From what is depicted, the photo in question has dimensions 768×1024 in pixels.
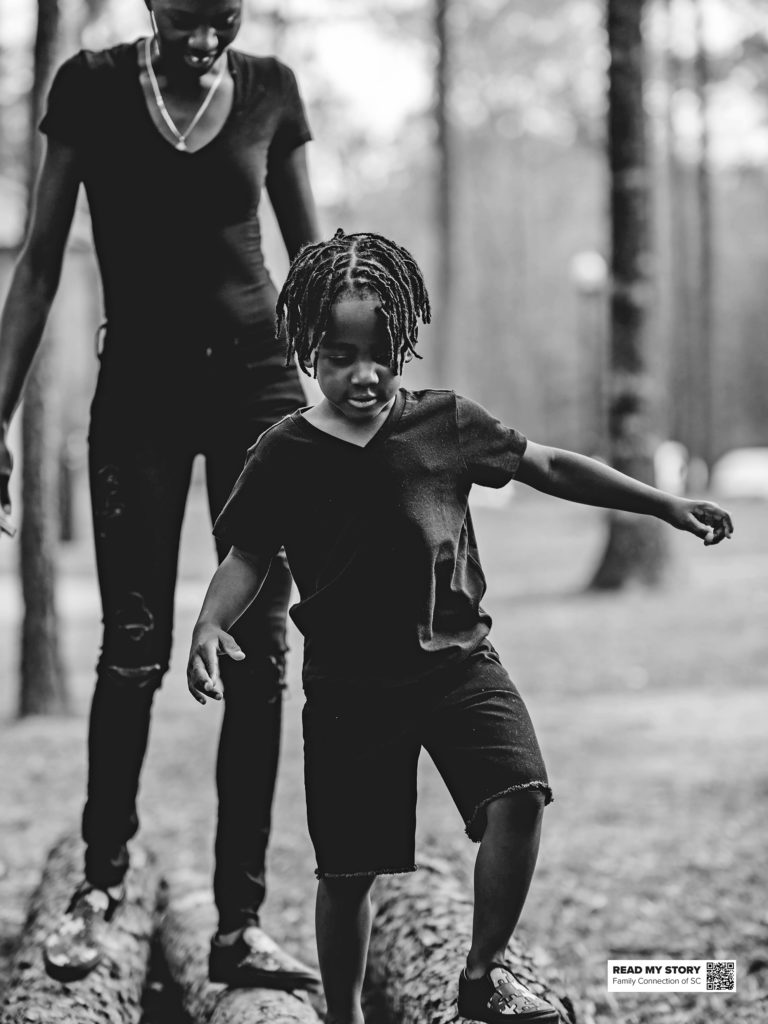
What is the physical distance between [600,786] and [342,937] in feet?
12.0

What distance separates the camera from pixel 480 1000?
96.8 inches

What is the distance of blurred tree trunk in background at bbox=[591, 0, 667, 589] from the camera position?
10852 mm

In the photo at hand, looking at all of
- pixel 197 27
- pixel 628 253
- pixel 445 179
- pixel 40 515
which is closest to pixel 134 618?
pixel 197 27

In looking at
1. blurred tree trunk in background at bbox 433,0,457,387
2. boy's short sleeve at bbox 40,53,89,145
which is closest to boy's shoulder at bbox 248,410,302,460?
boy's short sleeve at bbox 40,53,89,145

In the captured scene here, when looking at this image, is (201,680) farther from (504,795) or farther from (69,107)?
(69,107)

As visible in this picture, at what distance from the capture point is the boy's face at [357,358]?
2354 mm

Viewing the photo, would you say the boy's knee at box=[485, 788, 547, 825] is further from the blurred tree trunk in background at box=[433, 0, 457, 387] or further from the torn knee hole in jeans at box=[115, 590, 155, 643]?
the blurred tree trunk in background at box=[433, 0, 457, 387]

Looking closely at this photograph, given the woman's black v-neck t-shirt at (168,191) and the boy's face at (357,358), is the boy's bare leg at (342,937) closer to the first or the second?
the boy's face at (357,358)

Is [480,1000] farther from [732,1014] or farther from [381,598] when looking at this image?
[732,1014]

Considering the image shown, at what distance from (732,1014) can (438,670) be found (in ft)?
5.07

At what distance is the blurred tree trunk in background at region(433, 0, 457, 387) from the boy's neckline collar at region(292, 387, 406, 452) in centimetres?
1715

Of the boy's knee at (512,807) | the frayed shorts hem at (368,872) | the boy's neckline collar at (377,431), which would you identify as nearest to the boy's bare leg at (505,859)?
the boy's knee at (512,807)

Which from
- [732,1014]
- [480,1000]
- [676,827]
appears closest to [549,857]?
[676,827]

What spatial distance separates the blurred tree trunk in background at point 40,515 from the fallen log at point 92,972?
3452mm
